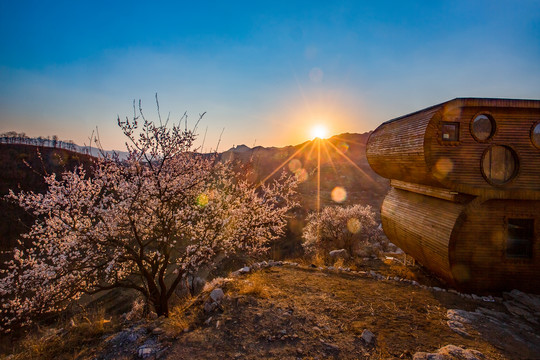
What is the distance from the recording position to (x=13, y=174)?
42125mm

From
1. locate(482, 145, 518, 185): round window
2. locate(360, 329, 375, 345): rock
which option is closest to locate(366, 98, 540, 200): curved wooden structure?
locate(482, 145, 518, 185): round window

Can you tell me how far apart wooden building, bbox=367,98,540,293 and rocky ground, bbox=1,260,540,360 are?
112 cm

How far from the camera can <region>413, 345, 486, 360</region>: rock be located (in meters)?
5.96

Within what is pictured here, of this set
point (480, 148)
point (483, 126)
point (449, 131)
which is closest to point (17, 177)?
point (449, 131)

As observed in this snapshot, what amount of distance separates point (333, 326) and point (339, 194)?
1823 inches

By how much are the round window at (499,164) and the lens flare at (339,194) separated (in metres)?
37.3

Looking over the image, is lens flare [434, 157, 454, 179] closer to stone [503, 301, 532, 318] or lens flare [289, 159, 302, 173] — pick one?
stone [503, 301, 532, 318]

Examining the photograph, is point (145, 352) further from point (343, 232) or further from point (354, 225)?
point (354, 225)

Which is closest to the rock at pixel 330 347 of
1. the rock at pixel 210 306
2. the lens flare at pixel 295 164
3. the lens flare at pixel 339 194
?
the rock at pixel 210 306

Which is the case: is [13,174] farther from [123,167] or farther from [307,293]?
[307,293]

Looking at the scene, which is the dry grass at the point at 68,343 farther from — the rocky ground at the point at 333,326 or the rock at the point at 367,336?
the rock at the point at 367,336

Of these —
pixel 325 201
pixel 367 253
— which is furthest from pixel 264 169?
pixel 367 253

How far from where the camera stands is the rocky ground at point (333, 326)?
21.9 feet

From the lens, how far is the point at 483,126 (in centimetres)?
1098
